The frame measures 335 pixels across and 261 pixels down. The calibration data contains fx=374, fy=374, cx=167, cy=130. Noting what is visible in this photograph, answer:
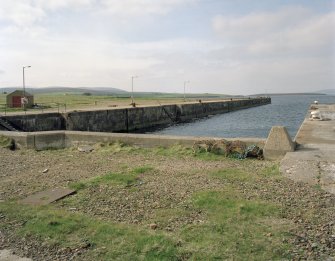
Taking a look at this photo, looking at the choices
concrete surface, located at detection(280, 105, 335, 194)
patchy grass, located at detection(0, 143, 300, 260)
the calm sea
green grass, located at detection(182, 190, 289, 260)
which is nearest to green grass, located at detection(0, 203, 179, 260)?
patchy grass, located at detection(0, 143, 300, 260)

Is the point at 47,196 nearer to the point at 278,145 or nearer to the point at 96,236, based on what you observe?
the point at 96,236

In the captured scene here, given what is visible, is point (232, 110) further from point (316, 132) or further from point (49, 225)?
point (49, 225)

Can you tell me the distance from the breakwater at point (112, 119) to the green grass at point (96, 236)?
20.2m

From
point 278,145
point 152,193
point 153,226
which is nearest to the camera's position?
point 153,226

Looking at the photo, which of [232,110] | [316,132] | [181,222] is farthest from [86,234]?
A: [232,110]

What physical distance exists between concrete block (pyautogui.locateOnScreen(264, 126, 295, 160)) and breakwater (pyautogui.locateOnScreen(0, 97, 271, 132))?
62.3 feet

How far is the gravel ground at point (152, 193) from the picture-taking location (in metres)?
4.79

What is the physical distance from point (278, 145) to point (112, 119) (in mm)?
29283

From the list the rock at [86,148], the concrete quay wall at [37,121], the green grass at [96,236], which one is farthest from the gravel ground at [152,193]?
the concrete quay wall at [37,121]

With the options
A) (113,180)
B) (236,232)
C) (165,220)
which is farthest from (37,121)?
(236,232)

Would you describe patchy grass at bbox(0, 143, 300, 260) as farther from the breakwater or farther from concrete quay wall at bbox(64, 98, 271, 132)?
concrete quay wall at bbox(64, 98, 271, 132)

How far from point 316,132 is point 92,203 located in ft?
37.8

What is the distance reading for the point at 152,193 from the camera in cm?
696

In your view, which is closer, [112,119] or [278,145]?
[278,145]
